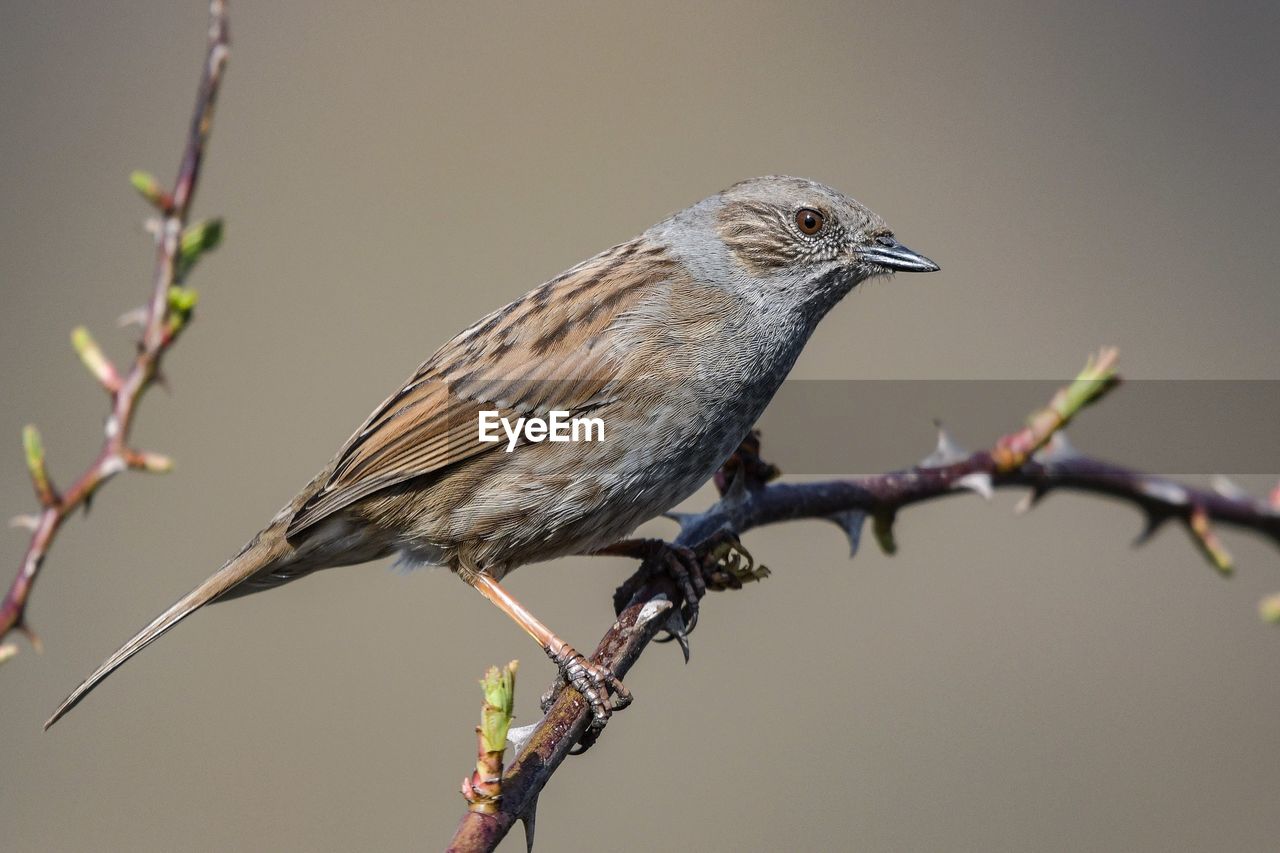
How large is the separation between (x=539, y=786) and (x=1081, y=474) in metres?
1.37

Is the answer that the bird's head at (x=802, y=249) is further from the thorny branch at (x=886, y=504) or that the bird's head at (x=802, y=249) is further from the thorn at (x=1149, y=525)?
the thorn at (x=1149, y=525)

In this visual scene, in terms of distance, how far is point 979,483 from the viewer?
2877 mm

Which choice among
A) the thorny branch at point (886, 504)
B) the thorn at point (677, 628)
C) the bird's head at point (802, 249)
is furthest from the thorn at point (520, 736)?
the bird's head at point (802, 249)

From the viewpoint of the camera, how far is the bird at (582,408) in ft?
13.1

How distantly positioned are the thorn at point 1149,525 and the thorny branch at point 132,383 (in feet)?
6.23

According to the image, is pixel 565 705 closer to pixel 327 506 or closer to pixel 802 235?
pixel 327 506

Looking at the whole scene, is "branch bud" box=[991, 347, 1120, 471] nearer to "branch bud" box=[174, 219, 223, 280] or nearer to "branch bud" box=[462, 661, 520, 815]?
"branch bud" box=[462, 661, 520, 815]

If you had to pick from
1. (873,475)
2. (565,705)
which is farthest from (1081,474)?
(565,705)

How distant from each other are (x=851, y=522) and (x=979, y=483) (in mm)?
598

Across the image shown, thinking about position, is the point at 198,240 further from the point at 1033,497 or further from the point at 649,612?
the point at 1033,497

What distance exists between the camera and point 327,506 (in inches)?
163

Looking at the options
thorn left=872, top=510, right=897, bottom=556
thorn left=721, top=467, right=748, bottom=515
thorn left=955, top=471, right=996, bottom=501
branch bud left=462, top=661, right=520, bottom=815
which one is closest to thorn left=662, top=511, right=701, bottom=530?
thorn left=721, top=467, right=748, bottom=515

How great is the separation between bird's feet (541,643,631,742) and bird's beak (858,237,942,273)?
1780 millimetres

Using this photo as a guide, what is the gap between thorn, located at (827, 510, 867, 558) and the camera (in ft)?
11.1
